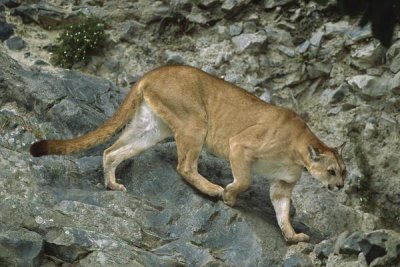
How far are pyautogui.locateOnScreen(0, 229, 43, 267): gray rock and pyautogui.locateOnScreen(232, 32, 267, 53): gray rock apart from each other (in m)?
6.12

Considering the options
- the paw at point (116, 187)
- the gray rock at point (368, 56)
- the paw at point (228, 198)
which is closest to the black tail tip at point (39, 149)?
the paw at point (116, 187)

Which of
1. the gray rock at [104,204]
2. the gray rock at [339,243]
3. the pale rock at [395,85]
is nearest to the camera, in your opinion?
the gray rock at [104,204]

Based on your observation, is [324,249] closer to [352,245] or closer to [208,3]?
[352,245]

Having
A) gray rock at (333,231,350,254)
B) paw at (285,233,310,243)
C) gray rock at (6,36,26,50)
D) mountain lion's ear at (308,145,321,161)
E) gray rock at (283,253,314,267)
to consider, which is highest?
gray rock at (6,36,26,50)

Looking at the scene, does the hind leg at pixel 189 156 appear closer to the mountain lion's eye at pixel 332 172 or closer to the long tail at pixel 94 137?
the long tail at pixel 94 137

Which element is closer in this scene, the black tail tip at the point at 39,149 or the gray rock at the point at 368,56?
the black tail tip at the point at 39,149

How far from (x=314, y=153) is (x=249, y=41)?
3.70 m

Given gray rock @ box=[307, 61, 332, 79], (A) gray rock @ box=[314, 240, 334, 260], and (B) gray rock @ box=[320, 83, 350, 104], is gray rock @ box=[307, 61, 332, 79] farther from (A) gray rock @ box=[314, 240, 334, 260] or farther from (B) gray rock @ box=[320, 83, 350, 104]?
(A) gray rock @ box=[314, 240, 334, 260]

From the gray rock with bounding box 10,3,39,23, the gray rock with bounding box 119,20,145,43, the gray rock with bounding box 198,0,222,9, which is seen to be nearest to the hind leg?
the gray rock with bounding box 119,20,145,43

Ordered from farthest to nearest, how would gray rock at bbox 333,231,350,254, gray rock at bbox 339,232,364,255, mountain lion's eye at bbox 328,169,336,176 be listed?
1. mountain lion's eye at bbox 328,169,336,176
2. gray rock at bbox 333,231,350,254
3. gray rock at bbox 339,232,364,255

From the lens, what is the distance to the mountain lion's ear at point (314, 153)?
9.67 meters

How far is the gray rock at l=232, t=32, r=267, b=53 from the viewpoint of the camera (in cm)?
1284

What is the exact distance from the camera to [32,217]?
811 centimetres

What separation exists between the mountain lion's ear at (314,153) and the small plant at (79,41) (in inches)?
183
